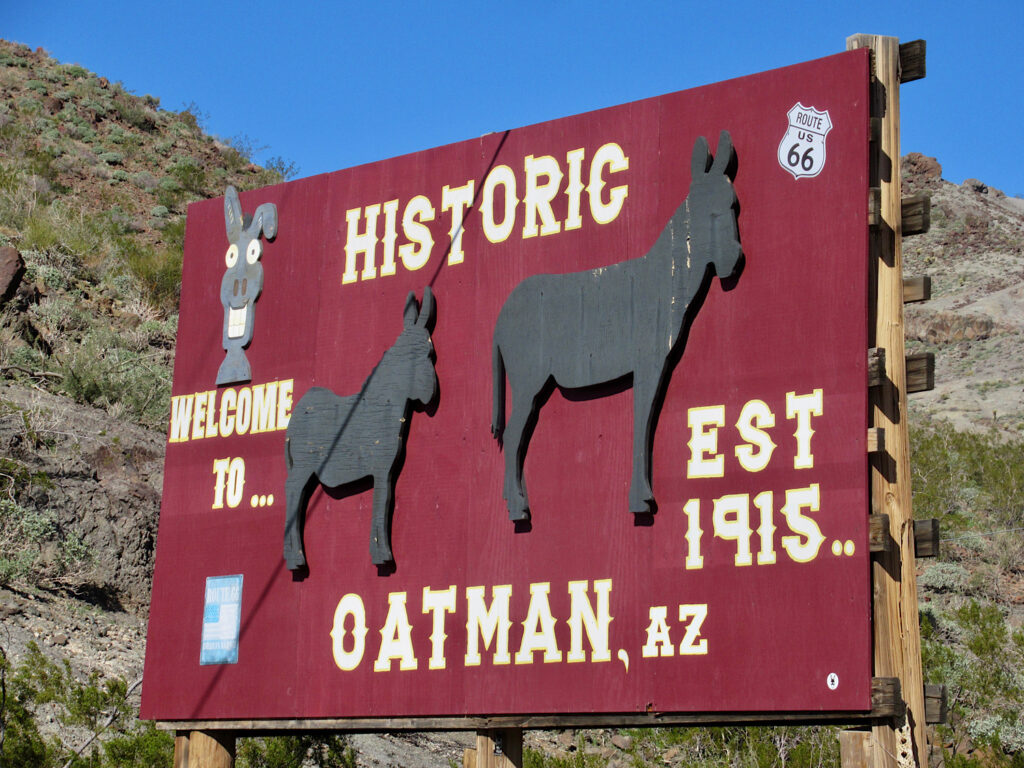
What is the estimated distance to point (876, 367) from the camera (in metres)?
6.81

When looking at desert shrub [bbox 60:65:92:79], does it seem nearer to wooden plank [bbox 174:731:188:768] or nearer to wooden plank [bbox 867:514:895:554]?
wooden plank [bbox 174:731:188:768]

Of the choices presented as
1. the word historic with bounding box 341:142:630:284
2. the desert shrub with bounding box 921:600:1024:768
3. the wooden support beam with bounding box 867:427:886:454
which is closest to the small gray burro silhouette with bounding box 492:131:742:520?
the word historic with bounding box 341:142:630:284

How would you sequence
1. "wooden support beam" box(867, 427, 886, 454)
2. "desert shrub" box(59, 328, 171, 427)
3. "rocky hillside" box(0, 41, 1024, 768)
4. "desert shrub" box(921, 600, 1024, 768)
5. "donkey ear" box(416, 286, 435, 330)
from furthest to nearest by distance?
"desert shrub" box(59, 328, 171, 427), "desert shrub" box(921, 600, 1024, 768), "rocky hillside" box(0, 41, 1024, 768), "donkey ear" box(416, 286, 435, 330), "wooden support beam" box(867, 427, 886, 454)

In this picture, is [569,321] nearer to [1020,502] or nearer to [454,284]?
[454,284]

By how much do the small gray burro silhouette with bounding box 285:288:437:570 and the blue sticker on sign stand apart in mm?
645

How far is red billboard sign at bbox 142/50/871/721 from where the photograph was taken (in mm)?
6957

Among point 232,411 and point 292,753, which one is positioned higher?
point 232,411

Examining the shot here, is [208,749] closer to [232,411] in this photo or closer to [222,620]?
[222,620]

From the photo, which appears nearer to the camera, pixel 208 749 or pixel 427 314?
pixel 427 314

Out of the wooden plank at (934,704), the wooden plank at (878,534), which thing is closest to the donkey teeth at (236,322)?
the wooden plank at (878,534)

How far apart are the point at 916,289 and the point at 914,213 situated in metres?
0.46

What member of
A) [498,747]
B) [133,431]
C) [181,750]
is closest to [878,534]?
[498,747]

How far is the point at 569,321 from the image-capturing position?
792cm

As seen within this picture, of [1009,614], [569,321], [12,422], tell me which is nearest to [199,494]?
[569,321]
